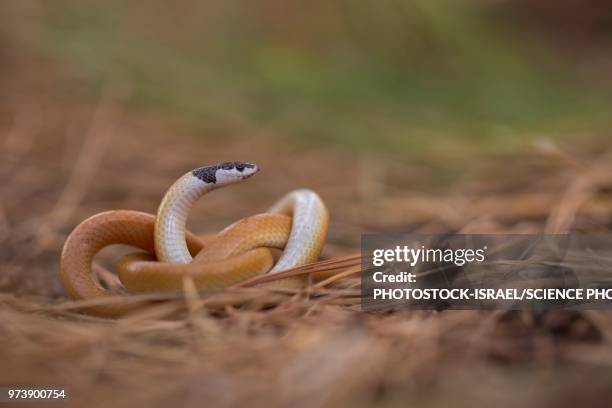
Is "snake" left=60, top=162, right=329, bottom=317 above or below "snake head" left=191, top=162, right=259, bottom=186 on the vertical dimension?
below

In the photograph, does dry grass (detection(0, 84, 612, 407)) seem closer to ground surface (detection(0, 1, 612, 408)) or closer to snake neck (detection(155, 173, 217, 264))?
ground surface (detection(0, 1, 612, 408))

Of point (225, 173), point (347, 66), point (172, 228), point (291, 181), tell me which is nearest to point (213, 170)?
point (225, 173)

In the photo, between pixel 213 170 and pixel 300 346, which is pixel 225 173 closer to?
pixel 213 170

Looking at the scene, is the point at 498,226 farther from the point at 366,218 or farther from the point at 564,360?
the point at 564,360

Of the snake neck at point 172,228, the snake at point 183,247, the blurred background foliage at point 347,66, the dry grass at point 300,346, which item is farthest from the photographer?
the blurred background foliage at point 347,66

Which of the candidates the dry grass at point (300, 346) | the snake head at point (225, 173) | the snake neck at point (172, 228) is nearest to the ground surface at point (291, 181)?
the dry grass at point (300, 346)

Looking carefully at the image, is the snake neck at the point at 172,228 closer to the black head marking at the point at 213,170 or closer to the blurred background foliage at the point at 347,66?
the black head marking at the point at 213,170

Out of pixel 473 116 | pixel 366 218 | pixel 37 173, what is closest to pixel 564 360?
pixel 366 218

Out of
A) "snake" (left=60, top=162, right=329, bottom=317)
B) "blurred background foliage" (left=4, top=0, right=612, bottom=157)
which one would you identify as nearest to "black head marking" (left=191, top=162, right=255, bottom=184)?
"snake" (left=60, top=162, right=329, bottom=317)
